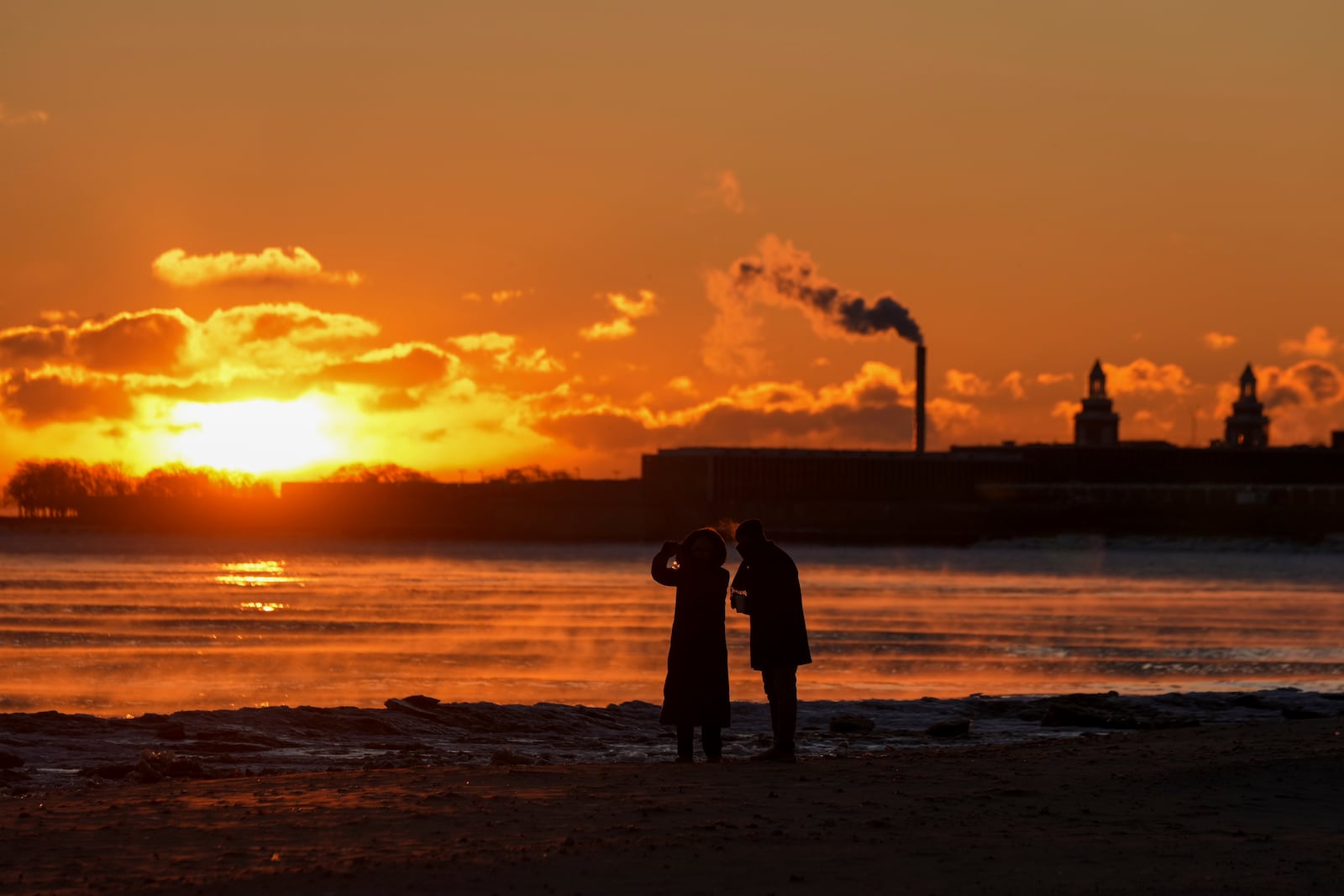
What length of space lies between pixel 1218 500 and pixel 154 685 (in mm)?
179617

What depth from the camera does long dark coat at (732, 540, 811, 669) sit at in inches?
558

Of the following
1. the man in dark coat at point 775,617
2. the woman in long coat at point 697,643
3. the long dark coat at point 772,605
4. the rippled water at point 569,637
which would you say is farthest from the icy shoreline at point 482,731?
the rippled water at point 569,637

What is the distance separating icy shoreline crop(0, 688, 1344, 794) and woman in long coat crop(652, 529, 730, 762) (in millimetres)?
1633

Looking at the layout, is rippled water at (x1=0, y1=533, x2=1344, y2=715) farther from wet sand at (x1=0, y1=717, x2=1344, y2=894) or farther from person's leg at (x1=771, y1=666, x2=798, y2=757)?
wet sand at (x1=0, y1=717, x2=1344, y2=894)

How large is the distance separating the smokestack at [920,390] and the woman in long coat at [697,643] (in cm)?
14610

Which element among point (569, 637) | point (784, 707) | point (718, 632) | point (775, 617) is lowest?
point (569, 637)

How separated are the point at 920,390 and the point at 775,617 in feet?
497

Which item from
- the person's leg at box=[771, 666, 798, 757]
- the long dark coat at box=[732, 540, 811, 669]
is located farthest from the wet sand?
the long dark coat at box=[732, 540, 811, 669]

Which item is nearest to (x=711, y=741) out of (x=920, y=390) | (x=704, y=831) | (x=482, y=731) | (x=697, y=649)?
(x=697, y=649)

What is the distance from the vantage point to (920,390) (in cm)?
16388

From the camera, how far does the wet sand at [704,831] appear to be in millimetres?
8891

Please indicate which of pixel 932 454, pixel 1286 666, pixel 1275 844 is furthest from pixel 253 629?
pixel 932 454

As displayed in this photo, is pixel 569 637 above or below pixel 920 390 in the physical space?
below

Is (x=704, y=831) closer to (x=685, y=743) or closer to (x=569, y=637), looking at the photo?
(x=685, y=743)
